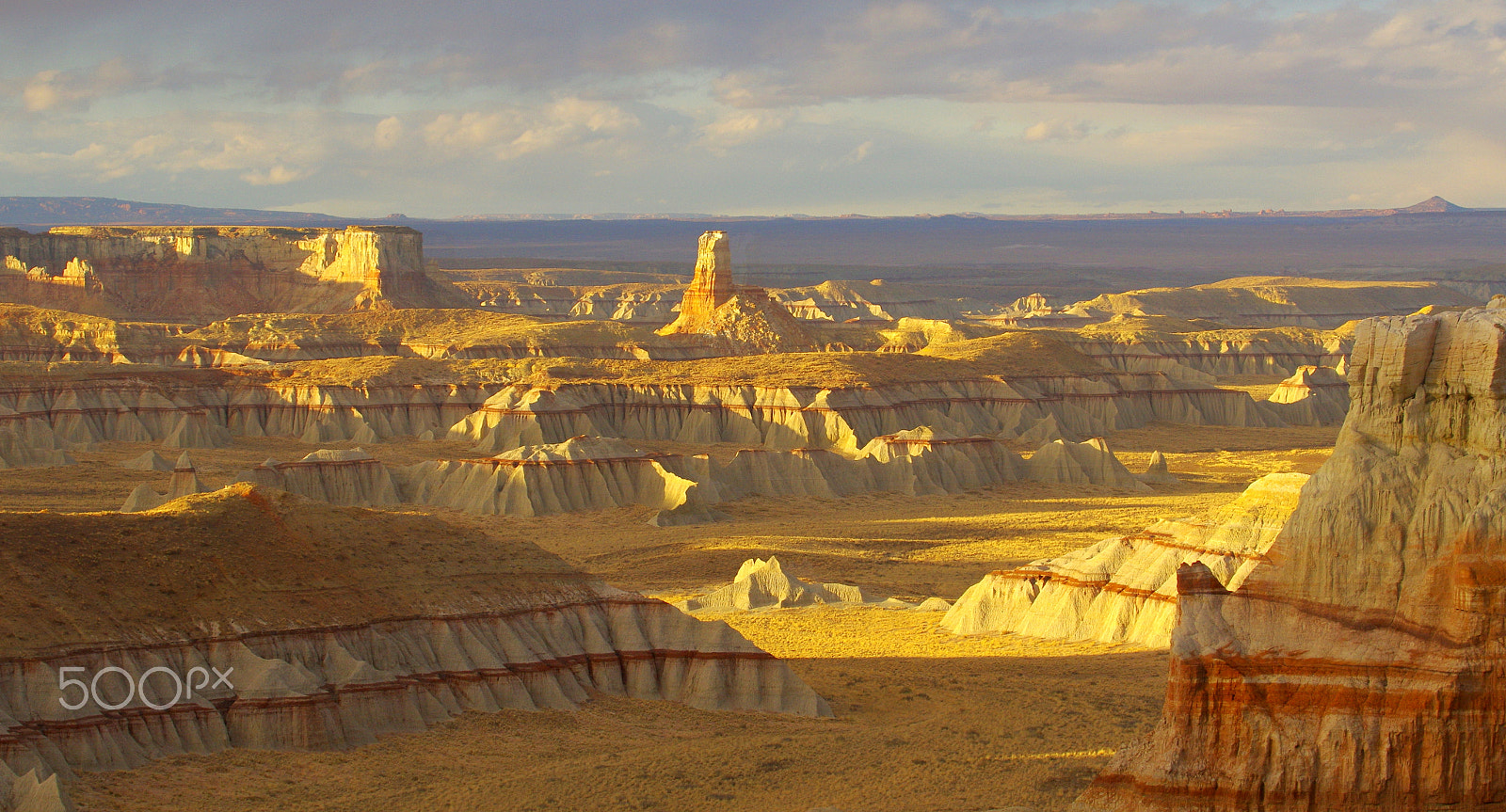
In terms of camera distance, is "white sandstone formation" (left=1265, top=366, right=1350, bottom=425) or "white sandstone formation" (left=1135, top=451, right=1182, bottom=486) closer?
"white sandstone formation" (left=1135, top=451, right=1182, bottom=486)

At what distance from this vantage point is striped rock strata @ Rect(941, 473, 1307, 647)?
117ft

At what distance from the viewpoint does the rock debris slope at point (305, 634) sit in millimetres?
23250

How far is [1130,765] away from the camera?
1964cm

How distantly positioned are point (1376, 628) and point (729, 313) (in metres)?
101

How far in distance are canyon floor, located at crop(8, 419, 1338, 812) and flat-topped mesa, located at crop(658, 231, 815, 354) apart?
190ft

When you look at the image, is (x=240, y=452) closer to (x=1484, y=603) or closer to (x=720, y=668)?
(x=720, y=668)

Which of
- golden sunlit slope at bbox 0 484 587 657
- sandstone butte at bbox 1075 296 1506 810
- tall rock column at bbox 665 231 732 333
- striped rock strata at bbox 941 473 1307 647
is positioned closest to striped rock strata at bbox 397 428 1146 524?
striped rock strata at bbox 941 473 1307 647

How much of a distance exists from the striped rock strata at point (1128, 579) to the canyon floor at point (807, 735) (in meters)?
0.92

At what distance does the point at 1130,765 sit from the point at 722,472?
51708 mm

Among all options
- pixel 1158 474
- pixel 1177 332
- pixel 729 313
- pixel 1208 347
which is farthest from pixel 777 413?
pixel 1177 332

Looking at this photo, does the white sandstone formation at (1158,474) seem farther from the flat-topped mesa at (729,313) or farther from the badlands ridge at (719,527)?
the flat-topped mesa at (729,313)

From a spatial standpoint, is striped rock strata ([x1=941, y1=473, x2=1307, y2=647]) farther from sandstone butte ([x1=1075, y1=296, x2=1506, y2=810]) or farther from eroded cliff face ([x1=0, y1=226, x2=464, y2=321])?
eroded cliff face ([x1=0, y1=226, x2=464, y2=321])

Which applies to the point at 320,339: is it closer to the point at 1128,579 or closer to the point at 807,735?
the point at 1128,579
